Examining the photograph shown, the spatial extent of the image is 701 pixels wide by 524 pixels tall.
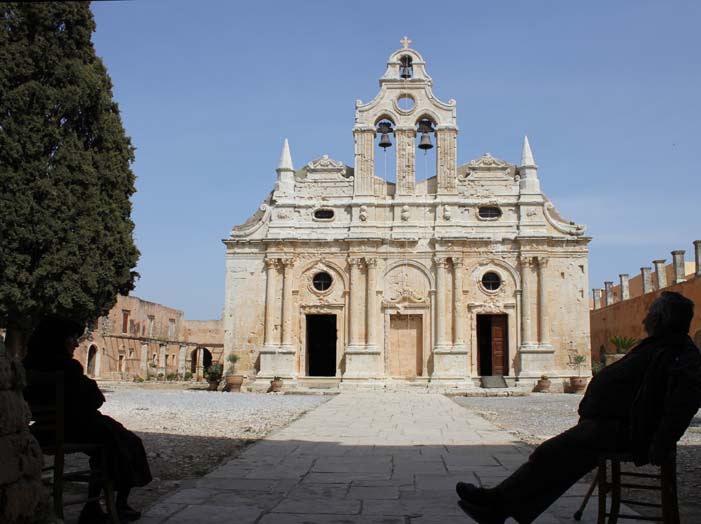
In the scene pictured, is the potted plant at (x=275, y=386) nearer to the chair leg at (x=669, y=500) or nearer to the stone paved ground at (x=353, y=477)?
the stone paved ground at (x=353, y=477)

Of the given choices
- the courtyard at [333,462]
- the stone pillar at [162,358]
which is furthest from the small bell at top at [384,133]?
the stone pillar at [162,358]

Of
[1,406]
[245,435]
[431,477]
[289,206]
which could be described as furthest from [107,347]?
[1,406]

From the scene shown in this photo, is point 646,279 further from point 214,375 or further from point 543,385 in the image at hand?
point 214,375

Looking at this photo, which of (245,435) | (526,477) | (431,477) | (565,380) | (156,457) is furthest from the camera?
(565,380)

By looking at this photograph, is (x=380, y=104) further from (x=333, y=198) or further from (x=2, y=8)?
(x=2, y=8)

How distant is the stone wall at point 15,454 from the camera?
3.40m

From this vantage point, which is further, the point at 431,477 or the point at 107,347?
the point at 107,347

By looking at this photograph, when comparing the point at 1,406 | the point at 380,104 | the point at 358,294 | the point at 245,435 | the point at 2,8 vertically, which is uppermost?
the point at 380,104

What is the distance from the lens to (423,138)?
88.1 feet

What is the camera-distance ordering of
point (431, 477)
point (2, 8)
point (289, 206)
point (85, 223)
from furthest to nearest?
1. point (289, 206)
2. point (85, 223)
3. point (2, 8)
4. point (431, 477)

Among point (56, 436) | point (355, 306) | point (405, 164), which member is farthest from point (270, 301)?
point (56, 436)

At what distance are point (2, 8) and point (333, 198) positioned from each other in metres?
13.7

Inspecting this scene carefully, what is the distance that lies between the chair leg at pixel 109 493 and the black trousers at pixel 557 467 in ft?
7.86

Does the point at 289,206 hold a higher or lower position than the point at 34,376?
higher
